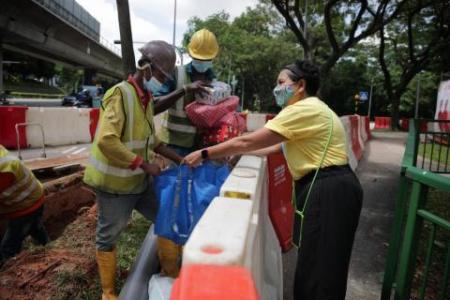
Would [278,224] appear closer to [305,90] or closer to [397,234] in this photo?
[397,234]

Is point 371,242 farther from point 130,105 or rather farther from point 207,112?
point 130,105

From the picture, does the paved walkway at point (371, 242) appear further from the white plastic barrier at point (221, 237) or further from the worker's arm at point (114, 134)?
the white plastic barrier at point (221, 237)

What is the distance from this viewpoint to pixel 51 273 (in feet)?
12.5

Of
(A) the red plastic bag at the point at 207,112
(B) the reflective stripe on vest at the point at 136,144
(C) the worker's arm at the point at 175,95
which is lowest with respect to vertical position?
(B) the reflective stripe on vest at the point at 136,144

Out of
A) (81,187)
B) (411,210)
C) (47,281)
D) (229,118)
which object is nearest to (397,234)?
(411,210)

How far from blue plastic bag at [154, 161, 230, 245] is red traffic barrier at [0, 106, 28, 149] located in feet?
29.0

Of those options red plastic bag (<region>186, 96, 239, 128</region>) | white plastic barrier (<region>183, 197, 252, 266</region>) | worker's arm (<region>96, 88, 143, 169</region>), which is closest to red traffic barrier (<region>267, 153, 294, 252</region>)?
red plastic bag (<region>186, 96, 239, 128</region>)

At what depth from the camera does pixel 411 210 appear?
264cm

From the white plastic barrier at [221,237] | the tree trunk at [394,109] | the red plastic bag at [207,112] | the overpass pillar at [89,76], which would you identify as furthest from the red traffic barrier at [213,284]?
the overpass pillar at [89,76]

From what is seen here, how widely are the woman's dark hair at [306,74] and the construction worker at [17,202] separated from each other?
2.59 metres

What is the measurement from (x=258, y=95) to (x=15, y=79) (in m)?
34.3

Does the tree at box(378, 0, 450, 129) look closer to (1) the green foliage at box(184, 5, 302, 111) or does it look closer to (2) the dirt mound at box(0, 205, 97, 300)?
(1) the green foliage at box(184, 5, 302, 111)

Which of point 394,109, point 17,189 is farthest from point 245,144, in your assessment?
point 394,109

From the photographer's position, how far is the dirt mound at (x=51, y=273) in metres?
→ 3.57
